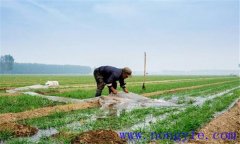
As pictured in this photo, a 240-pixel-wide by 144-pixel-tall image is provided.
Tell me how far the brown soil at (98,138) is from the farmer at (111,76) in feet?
20.0

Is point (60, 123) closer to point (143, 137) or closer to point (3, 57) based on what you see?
point (143, 137)

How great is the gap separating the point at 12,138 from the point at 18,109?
15.7 ft

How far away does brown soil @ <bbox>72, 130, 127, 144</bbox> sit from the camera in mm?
5867

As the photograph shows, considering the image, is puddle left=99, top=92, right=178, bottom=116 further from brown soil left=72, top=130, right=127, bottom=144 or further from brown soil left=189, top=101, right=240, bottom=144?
brown soil left=72, top=130, right=127, bottom=144

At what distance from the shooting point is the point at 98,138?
19.7 feet

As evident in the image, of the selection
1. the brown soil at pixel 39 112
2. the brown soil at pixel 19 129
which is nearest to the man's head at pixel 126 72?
the brown soil at pixel 39 112

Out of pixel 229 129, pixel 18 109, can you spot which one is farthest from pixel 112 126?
pixel 18 109

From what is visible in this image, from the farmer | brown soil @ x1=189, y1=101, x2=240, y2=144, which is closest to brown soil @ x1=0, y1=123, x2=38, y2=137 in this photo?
brown soil @ x1=189, y1=101, x2=240, y2=144

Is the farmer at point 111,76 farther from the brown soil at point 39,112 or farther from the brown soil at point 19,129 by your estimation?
the brown soil at point 19,129

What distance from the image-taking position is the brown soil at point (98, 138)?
587 centimetres

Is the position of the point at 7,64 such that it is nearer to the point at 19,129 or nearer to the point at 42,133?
the point at 19,129

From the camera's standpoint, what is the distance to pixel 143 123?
827 centimetres

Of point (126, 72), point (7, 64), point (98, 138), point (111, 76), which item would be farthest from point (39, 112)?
point (7, 64)

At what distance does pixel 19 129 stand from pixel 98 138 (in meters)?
2.03
